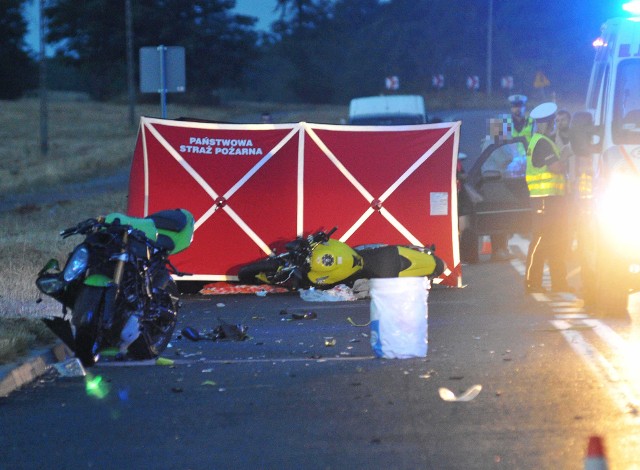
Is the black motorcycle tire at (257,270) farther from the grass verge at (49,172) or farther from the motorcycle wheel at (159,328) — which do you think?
the motorcycle wheel at (159,328)

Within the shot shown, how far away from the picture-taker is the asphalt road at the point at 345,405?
671 centimetres

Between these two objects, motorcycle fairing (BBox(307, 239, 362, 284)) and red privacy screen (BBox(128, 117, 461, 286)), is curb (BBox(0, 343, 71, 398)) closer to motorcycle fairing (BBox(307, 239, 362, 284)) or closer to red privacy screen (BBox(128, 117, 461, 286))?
motorcycle fairing (BBox(307, 239, 362, 284))

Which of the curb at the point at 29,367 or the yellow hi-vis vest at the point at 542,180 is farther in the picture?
the yellow hi-vis vest at the point at 542,180

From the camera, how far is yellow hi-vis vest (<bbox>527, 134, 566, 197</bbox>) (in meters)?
14.1

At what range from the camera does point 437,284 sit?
608 inches

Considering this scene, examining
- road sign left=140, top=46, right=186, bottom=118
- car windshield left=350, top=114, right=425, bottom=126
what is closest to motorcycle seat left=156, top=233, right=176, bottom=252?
road sign left=140, top=46, right=186, bottom=118

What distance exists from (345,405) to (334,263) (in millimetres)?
6239

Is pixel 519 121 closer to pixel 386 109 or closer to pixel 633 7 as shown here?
pixel 633 7

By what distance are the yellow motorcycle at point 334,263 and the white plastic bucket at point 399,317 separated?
435cm

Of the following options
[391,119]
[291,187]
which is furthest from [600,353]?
[391,119]

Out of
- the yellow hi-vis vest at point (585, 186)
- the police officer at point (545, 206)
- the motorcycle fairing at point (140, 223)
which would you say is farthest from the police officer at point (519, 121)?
the motorcycle fairing at point (140, 223)

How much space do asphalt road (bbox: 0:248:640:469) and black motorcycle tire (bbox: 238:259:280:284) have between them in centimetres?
249

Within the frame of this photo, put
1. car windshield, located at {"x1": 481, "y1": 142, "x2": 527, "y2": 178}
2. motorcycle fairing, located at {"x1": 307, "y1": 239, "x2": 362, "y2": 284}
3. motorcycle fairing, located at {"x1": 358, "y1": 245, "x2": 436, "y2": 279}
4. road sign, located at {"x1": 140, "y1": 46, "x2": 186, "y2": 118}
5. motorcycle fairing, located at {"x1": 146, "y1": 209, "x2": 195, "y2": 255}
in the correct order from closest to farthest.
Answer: motorcycle fairing, located at {"x1": 146, "y1": 209, "x2": 195, "y2": 255} < motorcycle fairing, located at {"x1": 307, "y1": 239, "x2": 362, "y2": 284} < motorcycle fairing, located at {"x1": 358, "y1": 245, "x2": 436, "y2": 279} < car windshield, located at {"x1": 481, "y1": 142, "x2": 527, "y2": 178} < road sign, located at {"x1": 140, "y1": 46, "x2": 186, "y2": 118}

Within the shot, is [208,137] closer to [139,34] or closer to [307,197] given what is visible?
[307,197]
